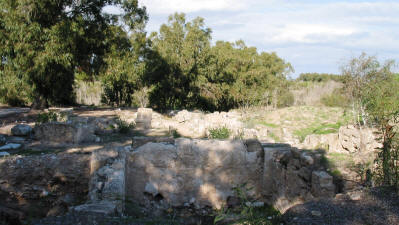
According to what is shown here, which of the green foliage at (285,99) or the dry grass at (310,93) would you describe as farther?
the green foliage at (285,99)

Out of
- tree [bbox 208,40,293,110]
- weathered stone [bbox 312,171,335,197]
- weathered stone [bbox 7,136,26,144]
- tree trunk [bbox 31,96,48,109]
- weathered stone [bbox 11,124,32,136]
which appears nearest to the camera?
weathered stone [bbox 312,171,335,197]

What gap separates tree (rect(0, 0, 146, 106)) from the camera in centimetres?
1221

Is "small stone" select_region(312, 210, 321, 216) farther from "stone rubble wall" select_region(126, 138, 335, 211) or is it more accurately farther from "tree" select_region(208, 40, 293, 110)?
"tree" select_region(208, 40, 293, 110)

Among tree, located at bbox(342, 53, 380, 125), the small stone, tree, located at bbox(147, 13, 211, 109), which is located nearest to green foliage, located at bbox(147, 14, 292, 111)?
tree, located at bbox(147, 13, 211, 109)

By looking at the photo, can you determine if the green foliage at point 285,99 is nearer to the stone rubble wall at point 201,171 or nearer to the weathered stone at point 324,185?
the stone rubble wall at point 201,171

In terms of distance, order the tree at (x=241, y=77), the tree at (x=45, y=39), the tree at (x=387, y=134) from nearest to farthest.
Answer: the tree at (x=387, y=134), the tree at (x=45, y=39), the tree at (x=241, y=77)

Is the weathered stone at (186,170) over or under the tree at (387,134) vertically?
under

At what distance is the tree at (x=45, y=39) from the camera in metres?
12.2

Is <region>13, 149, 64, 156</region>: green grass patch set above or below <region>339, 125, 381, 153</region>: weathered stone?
below

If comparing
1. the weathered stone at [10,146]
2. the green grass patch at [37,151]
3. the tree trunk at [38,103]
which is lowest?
the green grass patch at [37,151]

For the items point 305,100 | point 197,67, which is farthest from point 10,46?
point 305,100

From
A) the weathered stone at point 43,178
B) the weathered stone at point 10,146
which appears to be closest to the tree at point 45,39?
the weathered stone at point 10,146

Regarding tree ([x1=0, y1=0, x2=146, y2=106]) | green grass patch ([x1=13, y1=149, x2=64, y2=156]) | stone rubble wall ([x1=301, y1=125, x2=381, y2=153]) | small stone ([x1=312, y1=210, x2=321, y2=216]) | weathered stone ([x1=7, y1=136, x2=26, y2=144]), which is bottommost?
small stone ([x1=312, y1=210, x2=321, y2=216])

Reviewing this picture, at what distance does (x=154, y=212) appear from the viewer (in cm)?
617
